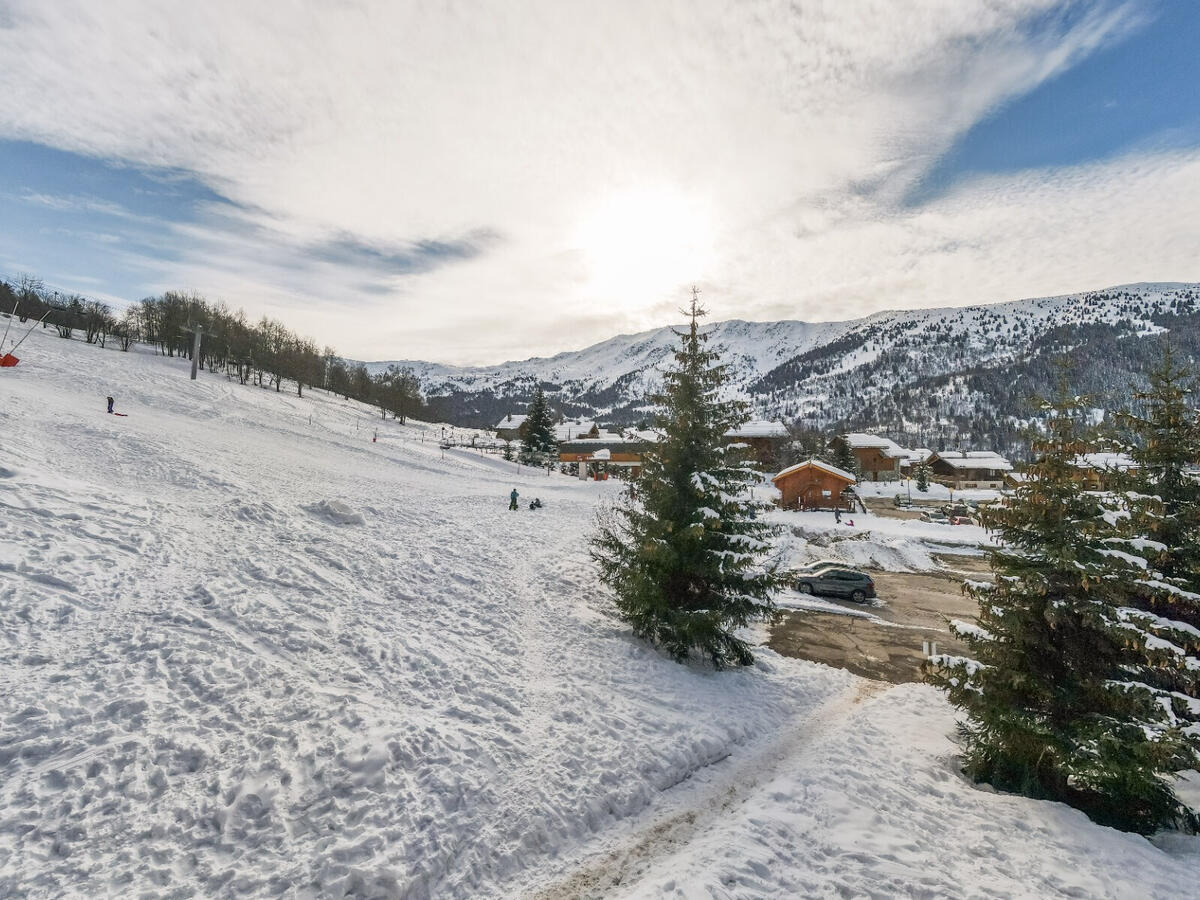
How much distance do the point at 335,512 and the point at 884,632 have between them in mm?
21039

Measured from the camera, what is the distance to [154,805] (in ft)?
21.3

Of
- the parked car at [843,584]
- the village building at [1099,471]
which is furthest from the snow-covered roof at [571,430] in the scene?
the village building at [1099,471]

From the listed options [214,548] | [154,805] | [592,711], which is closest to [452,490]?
[214,548]

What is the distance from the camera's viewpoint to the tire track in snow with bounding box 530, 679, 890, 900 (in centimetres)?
704

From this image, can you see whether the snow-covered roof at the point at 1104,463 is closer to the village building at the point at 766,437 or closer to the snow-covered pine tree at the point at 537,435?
the snow-covered pine tree at the point at 537,435

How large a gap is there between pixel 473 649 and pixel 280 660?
408 centimetres

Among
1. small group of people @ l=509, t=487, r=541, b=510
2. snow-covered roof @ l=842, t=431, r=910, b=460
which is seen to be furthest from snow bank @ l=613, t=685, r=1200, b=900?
snow-covered roof @ l=842, t=431, r=910, b=460

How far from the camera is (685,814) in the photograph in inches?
340

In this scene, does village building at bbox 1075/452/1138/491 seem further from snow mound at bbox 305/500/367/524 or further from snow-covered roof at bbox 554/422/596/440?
snow-covered roof at bbox 554/422/596/440

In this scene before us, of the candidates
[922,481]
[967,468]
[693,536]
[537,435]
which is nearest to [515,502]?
[693,536]

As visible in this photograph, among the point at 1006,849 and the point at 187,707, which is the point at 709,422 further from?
the point at 187,707

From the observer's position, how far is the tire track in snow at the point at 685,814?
23.1 ft

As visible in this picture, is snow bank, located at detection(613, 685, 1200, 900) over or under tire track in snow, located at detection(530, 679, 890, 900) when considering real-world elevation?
over

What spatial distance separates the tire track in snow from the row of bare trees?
80.3 meters
